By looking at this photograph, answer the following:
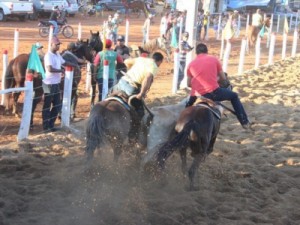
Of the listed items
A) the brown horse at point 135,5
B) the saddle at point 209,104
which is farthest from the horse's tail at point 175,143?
the brown horse at point 135,5

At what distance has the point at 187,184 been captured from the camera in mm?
7023

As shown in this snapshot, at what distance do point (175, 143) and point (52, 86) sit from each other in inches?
146

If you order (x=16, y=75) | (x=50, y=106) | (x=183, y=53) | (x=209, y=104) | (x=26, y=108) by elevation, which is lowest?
(x=50, y=106)

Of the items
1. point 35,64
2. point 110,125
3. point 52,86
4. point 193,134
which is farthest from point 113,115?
point 35,64

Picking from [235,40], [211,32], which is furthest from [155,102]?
[211,32]

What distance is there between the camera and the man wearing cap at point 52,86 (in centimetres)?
941

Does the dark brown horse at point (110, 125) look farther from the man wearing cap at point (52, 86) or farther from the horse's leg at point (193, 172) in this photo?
the man wearing cap at point (52, 86)

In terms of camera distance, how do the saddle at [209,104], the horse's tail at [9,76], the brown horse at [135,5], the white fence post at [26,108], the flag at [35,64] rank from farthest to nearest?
the brown horse at [135,5] → the horse's tail at [9,76] → the flag at [35,64] → the white fence post at [26,108] → the saddle at [209,104]

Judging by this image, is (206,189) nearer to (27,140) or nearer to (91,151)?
(91,151)

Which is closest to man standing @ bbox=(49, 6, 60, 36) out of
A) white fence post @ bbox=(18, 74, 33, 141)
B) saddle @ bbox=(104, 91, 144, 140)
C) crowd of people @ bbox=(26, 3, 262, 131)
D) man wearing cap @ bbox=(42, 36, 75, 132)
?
crowd of people @ bbox=(26, 3, 262, 131)

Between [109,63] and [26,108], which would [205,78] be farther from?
[109,63]

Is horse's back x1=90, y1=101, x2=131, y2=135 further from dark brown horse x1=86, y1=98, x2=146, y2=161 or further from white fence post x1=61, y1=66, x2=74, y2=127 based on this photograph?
white fence post x1=61, y1=66, x2=74, y2=127

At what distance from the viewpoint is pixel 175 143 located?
21.6ft

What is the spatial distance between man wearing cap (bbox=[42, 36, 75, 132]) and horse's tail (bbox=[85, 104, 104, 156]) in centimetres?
271
